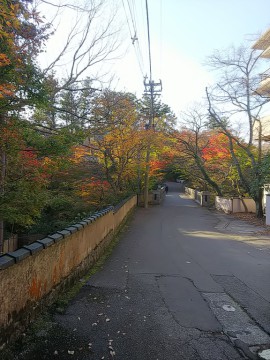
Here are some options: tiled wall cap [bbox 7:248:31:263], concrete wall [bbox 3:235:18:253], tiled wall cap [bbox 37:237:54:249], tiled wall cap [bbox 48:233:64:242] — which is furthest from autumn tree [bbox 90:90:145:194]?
tiled wall cap [bbox 7:248:31:263]

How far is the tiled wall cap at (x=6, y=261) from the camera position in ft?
10.2

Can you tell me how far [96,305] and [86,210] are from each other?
11436 mm

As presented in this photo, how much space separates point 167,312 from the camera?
4832mm

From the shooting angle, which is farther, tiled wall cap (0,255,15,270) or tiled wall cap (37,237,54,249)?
tiled wall cap (37,237,54,249)

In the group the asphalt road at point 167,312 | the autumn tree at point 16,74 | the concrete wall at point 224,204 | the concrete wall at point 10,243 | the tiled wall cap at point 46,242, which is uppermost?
the autumn tree at point 16,74

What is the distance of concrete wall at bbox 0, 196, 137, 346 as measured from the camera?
3295mm

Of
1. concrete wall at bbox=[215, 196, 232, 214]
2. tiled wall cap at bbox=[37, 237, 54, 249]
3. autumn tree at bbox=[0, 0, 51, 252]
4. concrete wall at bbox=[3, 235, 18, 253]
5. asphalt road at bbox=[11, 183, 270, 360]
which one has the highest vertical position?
autumn tree at bbox=[0, 0, 51, 252]

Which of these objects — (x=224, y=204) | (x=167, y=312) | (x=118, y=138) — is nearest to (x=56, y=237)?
(x=167, y=312)

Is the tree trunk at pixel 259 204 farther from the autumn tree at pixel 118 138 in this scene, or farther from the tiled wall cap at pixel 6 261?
the tiled wall cap at pixel 6 261

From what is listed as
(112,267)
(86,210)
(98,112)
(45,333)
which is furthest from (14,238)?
(45,333)

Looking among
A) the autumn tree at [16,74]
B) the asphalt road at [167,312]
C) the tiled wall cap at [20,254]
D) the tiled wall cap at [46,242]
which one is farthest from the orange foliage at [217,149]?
the tiled wall cap at [20,254]

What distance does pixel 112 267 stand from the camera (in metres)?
7.81

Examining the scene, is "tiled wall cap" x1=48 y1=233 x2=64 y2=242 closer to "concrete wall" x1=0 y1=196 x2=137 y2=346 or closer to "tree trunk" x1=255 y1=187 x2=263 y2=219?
"concrete wall" x1=0 y1=196 x2=137 y2=346

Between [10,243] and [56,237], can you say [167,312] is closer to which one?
[56,237]
